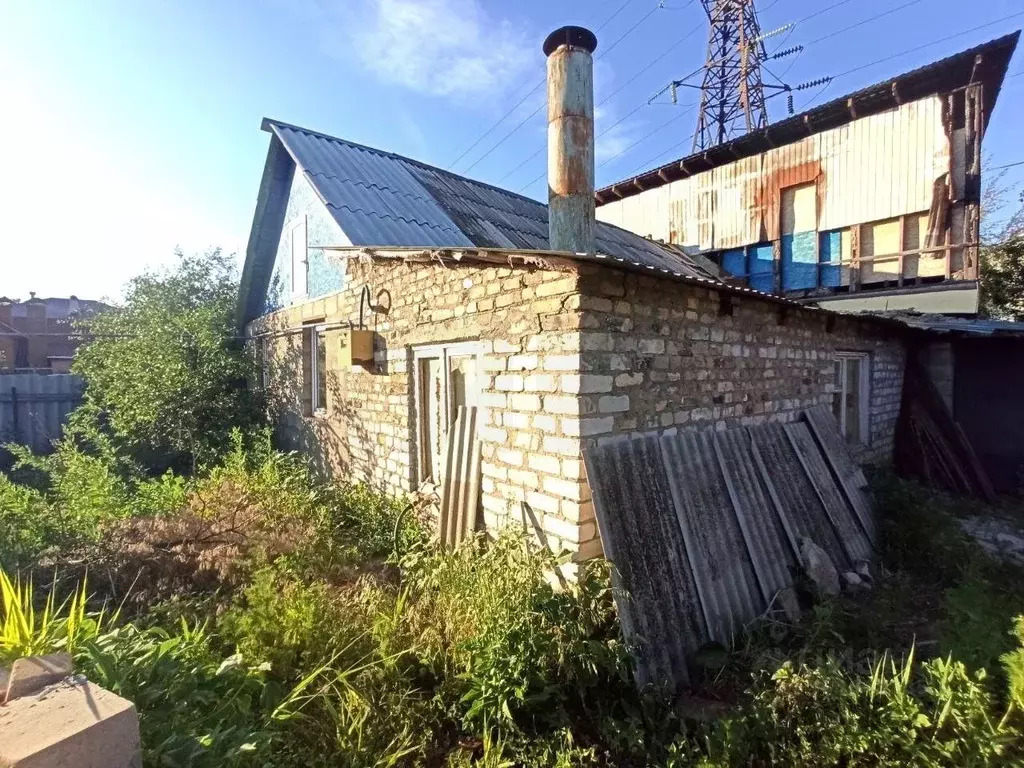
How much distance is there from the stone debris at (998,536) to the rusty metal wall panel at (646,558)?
4045 mm

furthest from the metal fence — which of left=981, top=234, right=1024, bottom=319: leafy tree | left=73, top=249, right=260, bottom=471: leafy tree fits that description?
left=981, top=234, right=1024, bottom=319: leafy tree

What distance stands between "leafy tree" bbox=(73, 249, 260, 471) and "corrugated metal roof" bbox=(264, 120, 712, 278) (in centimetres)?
365

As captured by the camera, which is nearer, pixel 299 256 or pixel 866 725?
pixel 866 725

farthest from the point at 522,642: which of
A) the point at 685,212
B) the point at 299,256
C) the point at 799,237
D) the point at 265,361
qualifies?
the point at 685,212

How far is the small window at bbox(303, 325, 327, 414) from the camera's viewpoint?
7.89m

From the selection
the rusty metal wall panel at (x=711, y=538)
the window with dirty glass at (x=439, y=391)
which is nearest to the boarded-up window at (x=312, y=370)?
the window with dirty glass at (x=439, y=391)

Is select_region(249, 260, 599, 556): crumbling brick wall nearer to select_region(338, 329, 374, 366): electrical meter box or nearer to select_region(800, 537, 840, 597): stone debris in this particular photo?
select_region(338, 329, 374, 366): electrical meter box

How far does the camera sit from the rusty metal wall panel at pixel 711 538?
12.0 feet

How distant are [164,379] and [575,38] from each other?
7.75 metres

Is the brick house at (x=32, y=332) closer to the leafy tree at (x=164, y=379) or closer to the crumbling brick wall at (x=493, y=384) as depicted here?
the leafy tree at (x=164, y=379)

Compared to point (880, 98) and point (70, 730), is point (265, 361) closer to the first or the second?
point (70, 730)

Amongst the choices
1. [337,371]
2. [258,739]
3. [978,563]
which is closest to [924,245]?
[978,563]

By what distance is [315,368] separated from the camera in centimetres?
802

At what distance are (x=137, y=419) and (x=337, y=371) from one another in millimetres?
3894
